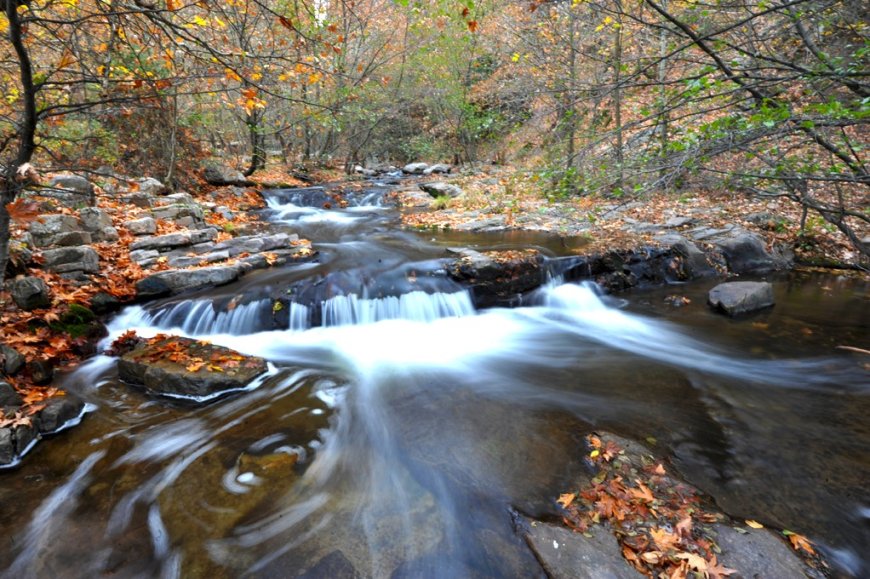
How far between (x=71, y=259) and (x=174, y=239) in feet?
6.51

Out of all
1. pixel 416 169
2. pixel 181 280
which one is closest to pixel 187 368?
pixel 181 280

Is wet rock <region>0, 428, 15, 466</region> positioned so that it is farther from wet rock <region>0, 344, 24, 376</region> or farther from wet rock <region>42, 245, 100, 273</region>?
wet rock <region>42, 245, 100, 273</region>

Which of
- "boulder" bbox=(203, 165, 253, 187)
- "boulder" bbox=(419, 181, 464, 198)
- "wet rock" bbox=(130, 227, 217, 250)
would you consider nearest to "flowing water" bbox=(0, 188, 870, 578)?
"wet rock" bbox=(130, 227, 217, 250)

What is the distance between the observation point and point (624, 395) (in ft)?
15.7

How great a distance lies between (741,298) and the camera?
7.13m

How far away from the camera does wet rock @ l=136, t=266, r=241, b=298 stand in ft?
22.1

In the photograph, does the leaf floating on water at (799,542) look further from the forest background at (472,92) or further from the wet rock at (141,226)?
the wet rock at (141,226)

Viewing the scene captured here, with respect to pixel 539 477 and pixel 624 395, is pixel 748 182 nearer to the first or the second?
pixel 624 395

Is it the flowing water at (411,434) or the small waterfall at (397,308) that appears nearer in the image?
the flowing water at (411,434)

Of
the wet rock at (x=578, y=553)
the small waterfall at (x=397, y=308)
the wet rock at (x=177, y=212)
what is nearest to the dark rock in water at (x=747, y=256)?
the small waterfall at (x=397, y=308)

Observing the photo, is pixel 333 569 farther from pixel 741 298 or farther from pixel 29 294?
pixel 741 298

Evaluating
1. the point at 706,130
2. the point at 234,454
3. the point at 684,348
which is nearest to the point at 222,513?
the point at 234,454

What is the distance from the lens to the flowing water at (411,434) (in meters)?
2.90

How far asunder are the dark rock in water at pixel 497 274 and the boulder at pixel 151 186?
7.92m
